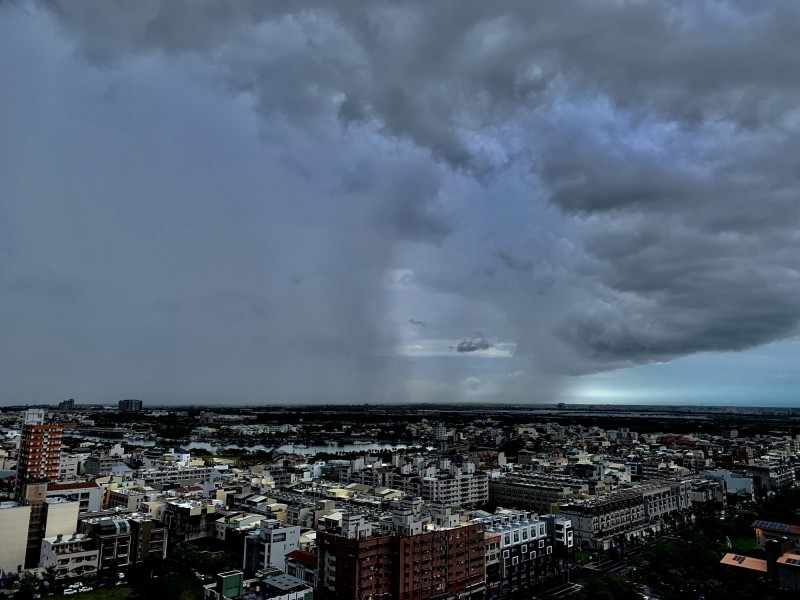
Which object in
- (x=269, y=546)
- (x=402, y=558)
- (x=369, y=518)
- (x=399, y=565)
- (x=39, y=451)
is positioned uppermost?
(x=39, y=451)

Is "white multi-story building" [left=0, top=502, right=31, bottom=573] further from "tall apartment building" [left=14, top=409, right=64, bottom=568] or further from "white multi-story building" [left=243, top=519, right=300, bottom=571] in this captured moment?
"white multi-story building" [left=243, top=519, right=300, bottom=571]

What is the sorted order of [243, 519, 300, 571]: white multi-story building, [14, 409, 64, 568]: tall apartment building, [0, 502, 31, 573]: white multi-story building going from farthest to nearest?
[14, 409, 64, 568]: tall apartment building < [243, 519, 300, 571]: white multi-story building < [0, 502, 31, 573]: white multi-story building

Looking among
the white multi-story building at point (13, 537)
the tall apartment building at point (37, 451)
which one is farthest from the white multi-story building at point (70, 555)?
the tall apartment building at point (37, 451)

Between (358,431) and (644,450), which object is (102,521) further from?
(358,431)

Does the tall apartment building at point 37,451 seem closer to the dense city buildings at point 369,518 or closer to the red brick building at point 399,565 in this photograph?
the dense city buildings at point 369,518

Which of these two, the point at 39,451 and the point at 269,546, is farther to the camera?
the point at 39,451

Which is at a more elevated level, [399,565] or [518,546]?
[399,565]

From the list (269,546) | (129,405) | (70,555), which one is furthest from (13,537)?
(129,405)

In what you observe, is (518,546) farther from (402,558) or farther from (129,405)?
(129,405)

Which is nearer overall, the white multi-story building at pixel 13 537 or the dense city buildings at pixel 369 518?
the dense city buildings at pixel 369 518

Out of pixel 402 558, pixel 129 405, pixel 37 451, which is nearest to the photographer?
pixel 402 558

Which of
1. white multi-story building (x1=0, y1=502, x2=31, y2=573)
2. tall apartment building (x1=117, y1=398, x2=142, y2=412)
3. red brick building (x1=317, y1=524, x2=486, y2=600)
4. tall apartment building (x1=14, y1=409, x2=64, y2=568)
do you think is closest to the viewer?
red brick building (x1=317, y1=524, x2=486, y2=600)

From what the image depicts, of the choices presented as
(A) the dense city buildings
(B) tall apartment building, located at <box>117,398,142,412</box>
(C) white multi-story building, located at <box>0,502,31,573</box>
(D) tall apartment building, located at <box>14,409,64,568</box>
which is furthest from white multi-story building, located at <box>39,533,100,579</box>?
(B) tall apartment building, located at <box>117,398,142,412</box>
